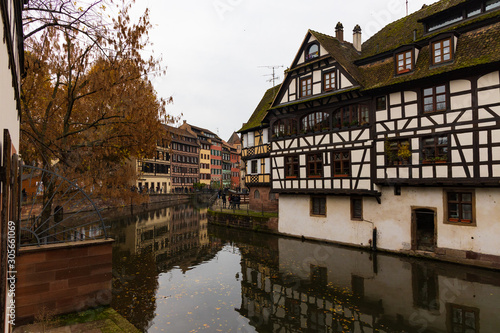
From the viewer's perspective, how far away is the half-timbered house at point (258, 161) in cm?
2927

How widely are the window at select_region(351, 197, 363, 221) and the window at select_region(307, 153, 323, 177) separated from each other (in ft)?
8.64

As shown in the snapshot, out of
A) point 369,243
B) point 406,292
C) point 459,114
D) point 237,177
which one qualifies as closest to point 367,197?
point 369,243

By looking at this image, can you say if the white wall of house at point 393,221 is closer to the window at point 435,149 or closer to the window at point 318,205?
the window at point 318,205

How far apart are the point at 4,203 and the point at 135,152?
374 inches

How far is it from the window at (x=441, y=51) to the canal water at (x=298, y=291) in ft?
32.4

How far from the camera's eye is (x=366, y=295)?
37.5 ft

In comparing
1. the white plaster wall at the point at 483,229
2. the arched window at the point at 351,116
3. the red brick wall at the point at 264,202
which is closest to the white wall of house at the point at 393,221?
the white plaster wall at the point at 483,229

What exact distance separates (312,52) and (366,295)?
15664mm

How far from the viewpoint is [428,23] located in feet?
59.1

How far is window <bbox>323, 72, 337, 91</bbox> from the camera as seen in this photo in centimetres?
2016

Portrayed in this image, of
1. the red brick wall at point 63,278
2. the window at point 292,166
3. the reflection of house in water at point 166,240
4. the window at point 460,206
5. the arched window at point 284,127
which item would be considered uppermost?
the arched window at point 284,127

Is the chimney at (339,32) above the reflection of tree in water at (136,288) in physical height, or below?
above

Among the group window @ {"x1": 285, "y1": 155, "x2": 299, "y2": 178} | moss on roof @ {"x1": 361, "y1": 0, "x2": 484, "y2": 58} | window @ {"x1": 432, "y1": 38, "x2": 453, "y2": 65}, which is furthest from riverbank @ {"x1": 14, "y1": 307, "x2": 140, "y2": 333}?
moss on roof @ {"x1": 361, "y1": 0, "x2": 484, "y2": 58}

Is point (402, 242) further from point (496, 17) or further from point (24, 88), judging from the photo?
point (24, 88)
